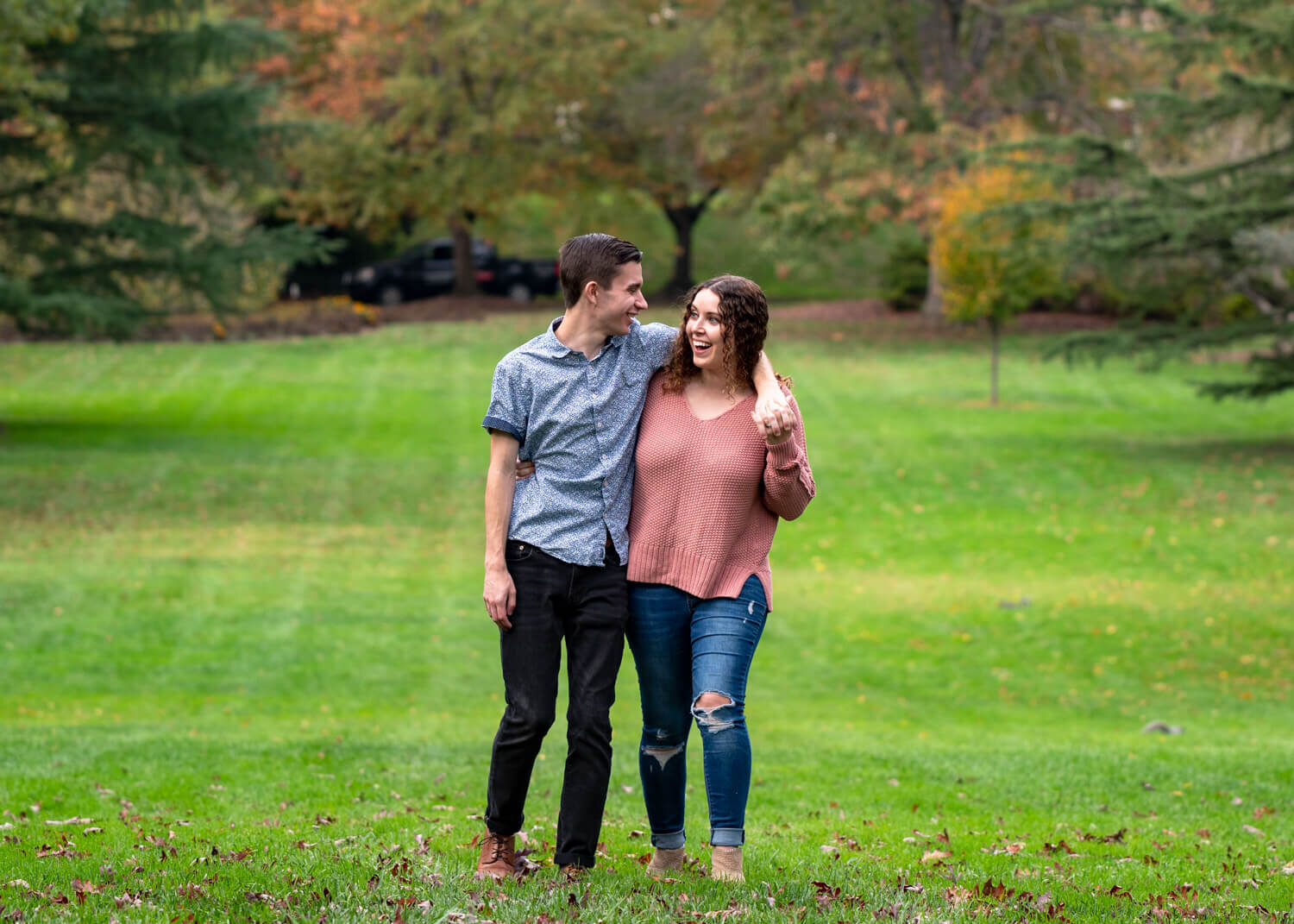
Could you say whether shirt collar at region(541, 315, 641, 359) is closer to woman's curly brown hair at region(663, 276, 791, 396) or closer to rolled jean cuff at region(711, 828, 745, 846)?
woman's curly brown hair at region(663, 276, 791, 396)

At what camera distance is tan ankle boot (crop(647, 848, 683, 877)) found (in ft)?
16.0

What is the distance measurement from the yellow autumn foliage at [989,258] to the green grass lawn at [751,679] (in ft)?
6.71

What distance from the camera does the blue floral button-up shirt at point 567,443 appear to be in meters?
4.57

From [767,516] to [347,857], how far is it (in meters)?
1.82

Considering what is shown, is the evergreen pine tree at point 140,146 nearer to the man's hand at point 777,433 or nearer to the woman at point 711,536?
the woman at point 711,536

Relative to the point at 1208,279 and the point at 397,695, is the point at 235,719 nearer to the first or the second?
the point at 397,695

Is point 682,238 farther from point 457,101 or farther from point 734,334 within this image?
point 734,334

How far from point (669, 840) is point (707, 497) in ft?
3.71

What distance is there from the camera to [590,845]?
475 cm

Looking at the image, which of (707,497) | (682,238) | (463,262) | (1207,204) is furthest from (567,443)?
(682,238)

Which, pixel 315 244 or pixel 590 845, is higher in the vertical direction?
pixel 315 244

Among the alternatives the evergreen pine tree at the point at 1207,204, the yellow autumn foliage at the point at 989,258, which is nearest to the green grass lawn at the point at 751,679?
the evergreen pine tree at the point at 1207,204

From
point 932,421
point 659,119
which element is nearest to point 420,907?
point 932,421

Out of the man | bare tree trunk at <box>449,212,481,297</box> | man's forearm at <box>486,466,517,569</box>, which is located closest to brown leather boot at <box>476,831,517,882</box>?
the man
